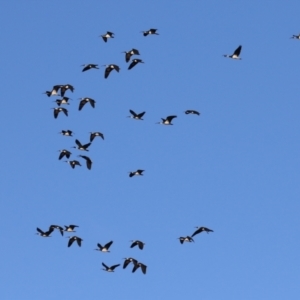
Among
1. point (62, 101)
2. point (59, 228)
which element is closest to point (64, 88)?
point (62, 101)

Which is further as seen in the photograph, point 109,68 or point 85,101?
point 85,101

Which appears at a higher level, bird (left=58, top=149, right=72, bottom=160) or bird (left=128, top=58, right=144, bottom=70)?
bird (left=128, top=58, right=144, bottom=70)

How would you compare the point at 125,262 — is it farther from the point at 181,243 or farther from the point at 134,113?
the point at 134,113

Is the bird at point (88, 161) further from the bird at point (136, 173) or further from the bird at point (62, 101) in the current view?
the bird at point (62, 101)

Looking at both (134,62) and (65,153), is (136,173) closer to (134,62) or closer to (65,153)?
(65,153)

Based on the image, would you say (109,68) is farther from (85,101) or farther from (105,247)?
(105,247)

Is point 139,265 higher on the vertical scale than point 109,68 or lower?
lower

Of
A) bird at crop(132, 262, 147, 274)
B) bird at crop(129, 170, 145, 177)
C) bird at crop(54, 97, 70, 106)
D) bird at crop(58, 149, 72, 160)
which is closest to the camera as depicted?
bird at crop(132, 262, 147, 274)

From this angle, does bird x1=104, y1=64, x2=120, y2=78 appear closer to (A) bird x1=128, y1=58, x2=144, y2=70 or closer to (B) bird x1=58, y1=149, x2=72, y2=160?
Answer: (A) bird x1=128, y1=58, x2=144, y2=70

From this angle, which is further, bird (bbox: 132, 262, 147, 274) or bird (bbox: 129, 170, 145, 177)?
bird (bbox: 129, 170, 145, 177)

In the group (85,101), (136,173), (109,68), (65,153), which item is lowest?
(136,173)

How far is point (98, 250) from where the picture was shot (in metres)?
138

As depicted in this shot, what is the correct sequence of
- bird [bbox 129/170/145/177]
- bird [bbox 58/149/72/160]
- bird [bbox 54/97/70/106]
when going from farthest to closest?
bird [bbox 58/149/72/160] → bird [bbox 129/170/145/177] → bird [bbox 54/97/70/106]

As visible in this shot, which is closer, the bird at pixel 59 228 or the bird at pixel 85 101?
the bird at pixel 59 228
